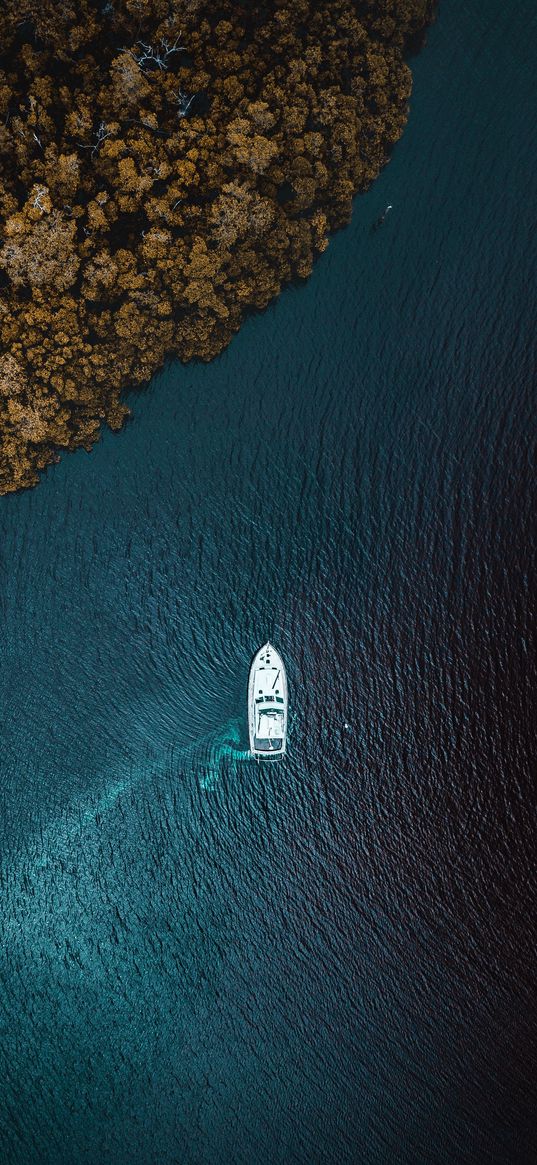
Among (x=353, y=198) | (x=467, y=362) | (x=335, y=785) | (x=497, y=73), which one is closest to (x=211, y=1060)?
(x=335, y=785)

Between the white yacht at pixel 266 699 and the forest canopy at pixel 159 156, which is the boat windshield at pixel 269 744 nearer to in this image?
the white yacht at pixel 266 699

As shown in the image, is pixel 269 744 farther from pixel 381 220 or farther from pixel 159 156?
pixel 159 156

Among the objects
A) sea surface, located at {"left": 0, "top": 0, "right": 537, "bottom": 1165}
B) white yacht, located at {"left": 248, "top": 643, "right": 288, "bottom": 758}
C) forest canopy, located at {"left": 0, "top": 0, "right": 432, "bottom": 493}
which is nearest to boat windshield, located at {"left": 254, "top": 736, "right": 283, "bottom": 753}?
white yacht, located at {"left": 248, "top": 643, "right": 288, "bottom": 758}

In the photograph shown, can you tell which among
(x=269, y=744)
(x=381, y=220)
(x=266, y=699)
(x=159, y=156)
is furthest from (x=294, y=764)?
(x=159, y=156)

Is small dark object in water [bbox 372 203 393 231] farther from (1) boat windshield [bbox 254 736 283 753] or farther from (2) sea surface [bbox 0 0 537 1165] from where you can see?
(1) boat windshield [bbox 254 736 283 753]

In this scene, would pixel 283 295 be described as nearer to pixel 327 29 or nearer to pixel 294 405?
pixel 294 405
